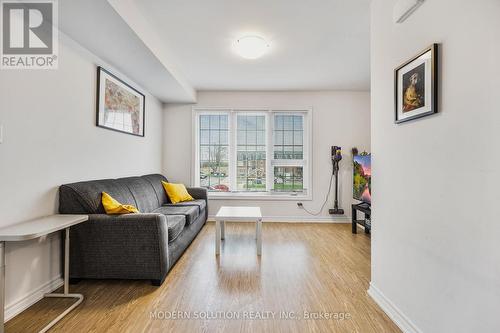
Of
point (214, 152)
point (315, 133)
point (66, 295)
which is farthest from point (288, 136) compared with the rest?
point (66, 295)

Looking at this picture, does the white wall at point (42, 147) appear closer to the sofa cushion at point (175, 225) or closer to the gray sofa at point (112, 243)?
the gray sofa at point (112, 243)

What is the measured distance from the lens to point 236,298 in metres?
1.99

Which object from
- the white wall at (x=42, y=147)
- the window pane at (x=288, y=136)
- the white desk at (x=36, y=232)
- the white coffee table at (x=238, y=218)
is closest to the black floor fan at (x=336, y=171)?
the window pane at (x=288, y=136)

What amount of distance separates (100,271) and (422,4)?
3.24 metres

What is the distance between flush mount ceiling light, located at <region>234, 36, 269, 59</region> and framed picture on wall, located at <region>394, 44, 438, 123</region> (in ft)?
5.09

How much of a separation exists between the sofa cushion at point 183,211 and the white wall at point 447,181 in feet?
7.31

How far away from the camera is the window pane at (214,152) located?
193 inches

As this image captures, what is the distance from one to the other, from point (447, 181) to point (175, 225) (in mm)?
2351

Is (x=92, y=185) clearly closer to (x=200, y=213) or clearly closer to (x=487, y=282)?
(x=200, y=213)

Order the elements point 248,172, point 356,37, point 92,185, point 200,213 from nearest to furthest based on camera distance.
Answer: point 92,185, point 356,37, point 200,213, point 248,172

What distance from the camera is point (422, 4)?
1491 millimetres

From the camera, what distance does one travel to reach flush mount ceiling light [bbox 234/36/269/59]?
2.68 metres

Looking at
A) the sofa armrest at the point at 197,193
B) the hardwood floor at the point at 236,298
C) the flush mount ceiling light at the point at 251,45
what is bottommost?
the hardwood floor at the point at 236,298

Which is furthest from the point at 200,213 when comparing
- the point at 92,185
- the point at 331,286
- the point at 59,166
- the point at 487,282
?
the point at 487,282
